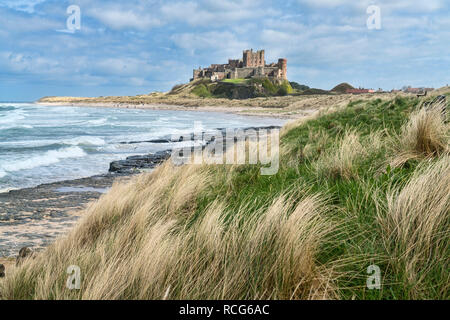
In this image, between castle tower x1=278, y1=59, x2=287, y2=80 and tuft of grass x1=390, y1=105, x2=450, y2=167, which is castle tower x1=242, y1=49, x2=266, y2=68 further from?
tuft of grass x1=390, y1=105, x2=450, y2=167

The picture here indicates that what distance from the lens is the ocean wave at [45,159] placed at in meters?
13.5

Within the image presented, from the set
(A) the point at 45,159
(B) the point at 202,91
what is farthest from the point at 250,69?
(A) the point at 45,159

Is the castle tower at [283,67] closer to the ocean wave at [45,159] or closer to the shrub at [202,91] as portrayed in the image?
the shrub at [202,91]

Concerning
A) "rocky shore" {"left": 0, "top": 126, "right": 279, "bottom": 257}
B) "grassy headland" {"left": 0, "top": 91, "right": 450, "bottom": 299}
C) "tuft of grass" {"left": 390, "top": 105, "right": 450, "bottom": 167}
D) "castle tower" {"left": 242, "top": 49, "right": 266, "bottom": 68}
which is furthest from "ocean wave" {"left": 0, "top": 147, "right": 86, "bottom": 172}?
"castle tower" {"left": 242, "top": 49, "right": 266, "bottom": 68}

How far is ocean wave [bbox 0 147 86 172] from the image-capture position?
44.3 ft

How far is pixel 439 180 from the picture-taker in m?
3.12

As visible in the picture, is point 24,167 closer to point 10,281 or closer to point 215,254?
point 10,281

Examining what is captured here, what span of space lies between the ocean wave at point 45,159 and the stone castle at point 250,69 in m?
109

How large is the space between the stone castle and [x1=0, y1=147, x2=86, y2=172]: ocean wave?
358 feet

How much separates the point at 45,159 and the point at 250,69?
12032cm

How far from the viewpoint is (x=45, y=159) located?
50.5 ft

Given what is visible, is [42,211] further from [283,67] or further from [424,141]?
[283,67]

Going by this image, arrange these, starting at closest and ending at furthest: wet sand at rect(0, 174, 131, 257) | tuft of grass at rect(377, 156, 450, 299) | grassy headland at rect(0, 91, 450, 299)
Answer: tuft of grass at rect(377, 156, 450, 299)
grassy headland at rect(0, 91, 450, 299)
wet sand at rect(0, 174, 131, 257)
